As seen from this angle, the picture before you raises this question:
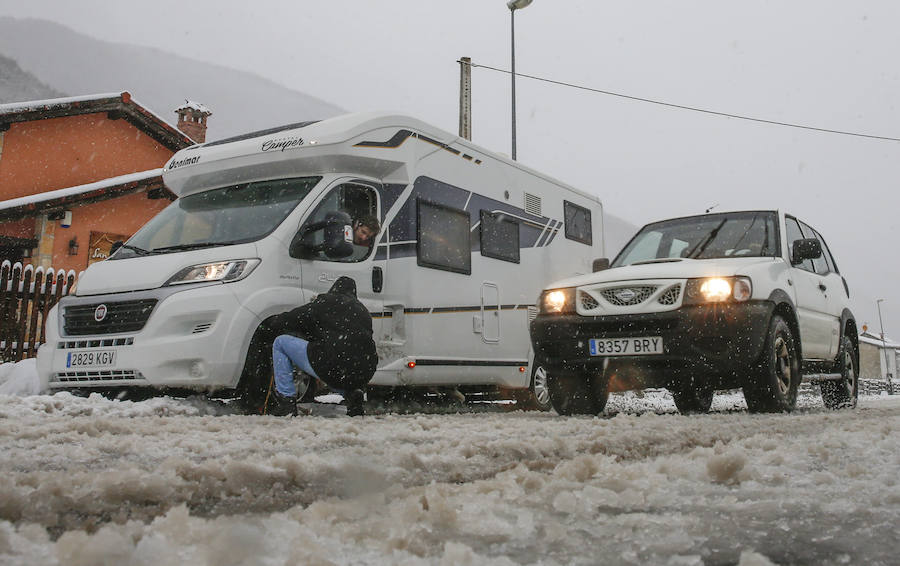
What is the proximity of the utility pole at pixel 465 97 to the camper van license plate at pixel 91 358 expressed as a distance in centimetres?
1280

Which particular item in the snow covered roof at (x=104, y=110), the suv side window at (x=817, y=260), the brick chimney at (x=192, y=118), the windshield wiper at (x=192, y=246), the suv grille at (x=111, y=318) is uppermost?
the brick chimney at (x=192, y=118)

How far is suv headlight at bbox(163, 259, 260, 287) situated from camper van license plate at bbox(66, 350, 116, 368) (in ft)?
2.45

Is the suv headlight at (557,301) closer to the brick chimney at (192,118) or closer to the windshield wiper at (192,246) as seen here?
the windshield wiper at (192,246)

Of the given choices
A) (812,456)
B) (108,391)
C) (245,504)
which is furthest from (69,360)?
(812,456)

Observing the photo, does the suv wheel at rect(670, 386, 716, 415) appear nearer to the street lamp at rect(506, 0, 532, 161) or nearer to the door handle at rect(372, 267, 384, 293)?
the door handle at rect(372, 267, 384, 293)

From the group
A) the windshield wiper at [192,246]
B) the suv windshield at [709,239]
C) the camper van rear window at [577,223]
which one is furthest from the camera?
the camper van rear window at [577,223]

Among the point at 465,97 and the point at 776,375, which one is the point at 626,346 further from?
the point at 465,97

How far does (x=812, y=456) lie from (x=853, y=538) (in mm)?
1325

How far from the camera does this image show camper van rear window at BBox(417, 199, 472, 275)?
736cm

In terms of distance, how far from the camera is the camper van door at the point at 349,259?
21.0 ft

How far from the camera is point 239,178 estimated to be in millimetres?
7113

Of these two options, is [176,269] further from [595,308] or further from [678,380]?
[678,380]

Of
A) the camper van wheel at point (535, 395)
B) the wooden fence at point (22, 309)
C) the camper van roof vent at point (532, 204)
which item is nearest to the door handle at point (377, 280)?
the camper van wheel at point (535, 395)

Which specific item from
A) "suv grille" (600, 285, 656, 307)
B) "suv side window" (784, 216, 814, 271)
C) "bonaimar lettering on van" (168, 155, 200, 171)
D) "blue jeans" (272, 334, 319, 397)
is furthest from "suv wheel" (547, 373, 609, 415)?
"bonaimar lettering on van" (168, 155, 200, 171)
